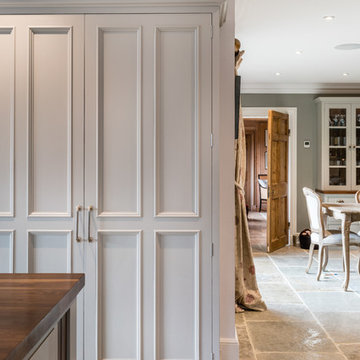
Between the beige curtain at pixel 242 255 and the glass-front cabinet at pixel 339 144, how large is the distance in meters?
3.19

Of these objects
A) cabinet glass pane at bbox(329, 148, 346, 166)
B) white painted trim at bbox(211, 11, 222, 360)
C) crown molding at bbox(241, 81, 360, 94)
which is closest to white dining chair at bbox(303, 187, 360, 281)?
cabinet glass pane at bbox(329, 148, 346, 166)

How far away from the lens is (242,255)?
12.6 feet

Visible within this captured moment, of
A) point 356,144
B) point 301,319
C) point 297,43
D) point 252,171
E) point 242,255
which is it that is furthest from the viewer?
point 252,171

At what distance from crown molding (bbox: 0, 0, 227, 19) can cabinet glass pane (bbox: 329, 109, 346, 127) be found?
16.1ft

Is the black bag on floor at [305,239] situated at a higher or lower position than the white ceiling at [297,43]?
lower

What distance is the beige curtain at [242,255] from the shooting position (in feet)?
11.9

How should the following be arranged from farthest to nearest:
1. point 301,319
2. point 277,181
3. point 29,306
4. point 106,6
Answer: point 277,181 → point 301,319 → point 106,6 → point 29,306

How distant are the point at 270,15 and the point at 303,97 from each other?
10.5ft

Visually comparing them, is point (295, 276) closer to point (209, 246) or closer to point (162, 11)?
point (209, 246)

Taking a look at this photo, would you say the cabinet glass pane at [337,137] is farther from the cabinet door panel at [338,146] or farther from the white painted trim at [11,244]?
the white painted trim at [11,244]

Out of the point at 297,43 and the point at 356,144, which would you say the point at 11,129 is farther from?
the point at 356,144

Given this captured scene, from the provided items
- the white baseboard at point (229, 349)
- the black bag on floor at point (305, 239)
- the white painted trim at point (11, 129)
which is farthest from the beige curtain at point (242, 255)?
the black bag on floor at point (305, 239)

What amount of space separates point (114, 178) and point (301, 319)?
7.16 feet

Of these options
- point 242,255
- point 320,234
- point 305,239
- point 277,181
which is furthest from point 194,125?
point 305,239
